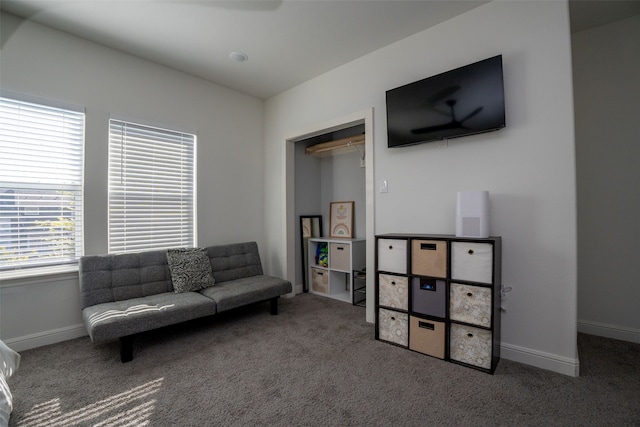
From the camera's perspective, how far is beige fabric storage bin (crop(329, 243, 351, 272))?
3789 millimetres

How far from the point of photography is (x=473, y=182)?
2.37m

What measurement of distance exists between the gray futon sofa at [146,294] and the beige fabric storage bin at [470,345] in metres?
1.77

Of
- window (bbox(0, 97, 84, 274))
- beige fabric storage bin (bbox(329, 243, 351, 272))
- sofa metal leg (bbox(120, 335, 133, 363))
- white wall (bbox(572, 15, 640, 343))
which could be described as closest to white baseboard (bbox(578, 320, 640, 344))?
white wall (bbox(572, 15, 640, 343))

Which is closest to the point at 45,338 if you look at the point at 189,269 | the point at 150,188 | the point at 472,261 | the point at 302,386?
the point at 189,269

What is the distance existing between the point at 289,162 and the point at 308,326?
2141 mm

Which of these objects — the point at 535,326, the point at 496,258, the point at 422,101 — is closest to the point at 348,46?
the point at 422,101

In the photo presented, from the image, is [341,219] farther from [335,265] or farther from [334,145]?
[334,145]

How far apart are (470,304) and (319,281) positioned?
2.34 metres

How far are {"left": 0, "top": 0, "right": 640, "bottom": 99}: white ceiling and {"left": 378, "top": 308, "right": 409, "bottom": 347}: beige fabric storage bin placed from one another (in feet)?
8.22

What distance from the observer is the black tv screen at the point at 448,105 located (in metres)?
2.17

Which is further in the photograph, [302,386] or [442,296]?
[442,296]

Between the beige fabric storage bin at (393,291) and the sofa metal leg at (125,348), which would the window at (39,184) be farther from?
the beige fabric storage bin at (393,291)

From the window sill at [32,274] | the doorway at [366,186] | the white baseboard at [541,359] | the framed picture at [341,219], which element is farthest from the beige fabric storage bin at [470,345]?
the window sill at [32,274]

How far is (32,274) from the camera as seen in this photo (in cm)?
243
